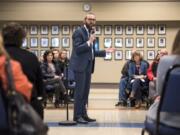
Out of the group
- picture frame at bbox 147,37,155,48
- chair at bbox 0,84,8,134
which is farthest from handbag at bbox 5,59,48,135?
picture frame at bbox 147,37,155,48

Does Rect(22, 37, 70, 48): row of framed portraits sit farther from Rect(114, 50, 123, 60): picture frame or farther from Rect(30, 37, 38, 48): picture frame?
Rect(114, 50, 123, 60): picture frame

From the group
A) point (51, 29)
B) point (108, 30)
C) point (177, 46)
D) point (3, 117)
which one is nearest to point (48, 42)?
point (51, 29)

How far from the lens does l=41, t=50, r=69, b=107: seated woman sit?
10.2 meters

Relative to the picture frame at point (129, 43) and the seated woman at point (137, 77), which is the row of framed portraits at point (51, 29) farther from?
the seated woman at point (137, 77)

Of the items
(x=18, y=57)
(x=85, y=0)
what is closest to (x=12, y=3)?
(x=85, y=0)

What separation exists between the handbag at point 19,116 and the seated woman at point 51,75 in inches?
257

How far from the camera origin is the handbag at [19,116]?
326cm

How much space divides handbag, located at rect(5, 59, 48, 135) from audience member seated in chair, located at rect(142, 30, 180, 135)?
113cm

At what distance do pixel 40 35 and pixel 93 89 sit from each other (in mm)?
2729

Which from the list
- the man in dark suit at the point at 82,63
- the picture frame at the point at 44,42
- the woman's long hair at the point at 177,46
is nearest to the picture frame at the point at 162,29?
the picture frame at the point at 44,42

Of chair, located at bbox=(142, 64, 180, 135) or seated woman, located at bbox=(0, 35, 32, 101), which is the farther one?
chair, located at bbox=(142, 64, 180, 135)

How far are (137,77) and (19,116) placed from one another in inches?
308

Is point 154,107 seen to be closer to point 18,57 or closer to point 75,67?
point 18,57

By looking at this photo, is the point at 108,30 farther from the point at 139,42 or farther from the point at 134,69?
the point at 134,69
